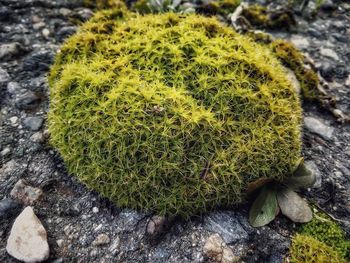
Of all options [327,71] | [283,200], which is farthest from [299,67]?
[283,200]

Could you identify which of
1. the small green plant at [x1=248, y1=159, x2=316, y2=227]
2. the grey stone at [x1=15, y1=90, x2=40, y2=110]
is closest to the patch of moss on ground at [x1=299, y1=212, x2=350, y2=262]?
the small green plant at [x1=248, y1=159, x2=316, y2=227]

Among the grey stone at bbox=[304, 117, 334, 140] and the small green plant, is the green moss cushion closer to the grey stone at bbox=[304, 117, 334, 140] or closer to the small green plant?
the small green plant

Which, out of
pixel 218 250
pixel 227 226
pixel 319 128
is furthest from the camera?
pixel 319 128

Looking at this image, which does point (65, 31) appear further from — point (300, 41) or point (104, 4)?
point (300, 41)

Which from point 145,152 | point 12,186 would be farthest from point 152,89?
point 12,186

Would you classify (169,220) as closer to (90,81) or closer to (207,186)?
(207,186)

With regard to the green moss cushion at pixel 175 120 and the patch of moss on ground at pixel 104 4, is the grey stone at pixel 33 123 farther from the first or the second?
the patch of moss on ground at pixel 104 4

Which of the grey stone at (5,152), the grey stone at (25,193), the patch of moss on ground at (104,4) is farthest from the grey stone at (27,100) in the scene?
the patch of moss on ground at (104,4)
